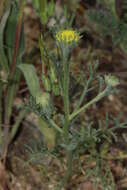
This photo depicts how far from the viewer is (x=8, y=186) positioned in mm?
1404

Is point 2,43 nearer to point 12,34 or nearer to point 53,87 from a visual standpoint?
point 12,34

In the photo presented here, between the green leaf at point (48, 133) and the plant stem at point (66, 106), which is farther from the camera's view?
the green leaf at point (48, 133)

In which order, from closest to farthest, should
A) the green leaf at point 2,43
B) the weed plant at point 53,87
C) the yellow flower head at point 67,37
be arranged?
1. the yellow flower head at point 67,37
2. the weed plant at point 53,87
3. the green leaf at point 2,43

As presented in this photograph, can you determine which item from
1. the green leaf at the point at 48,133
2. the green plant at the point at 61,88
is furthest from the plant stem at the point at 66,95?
the green leaf at the point at 48,133

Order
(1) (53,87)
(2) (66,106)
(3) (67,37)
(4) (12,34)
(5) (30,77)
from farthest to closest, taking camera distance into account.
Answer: (4) (12,34) → (5) (30,77) → (1) (53,87) → (2) (66,106) → (3) (67,37)

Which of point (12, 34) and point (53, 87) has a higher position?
point (12, 34)

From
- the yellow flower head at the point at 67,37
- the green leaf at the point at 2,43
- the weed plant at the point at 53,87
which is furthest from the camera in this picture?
the green leaf at the point at 2,43

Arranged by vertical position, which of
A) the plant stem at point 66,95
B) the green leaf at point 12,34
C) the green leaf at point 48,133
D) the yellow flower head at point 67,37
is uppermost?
the green leaf at point 12,34

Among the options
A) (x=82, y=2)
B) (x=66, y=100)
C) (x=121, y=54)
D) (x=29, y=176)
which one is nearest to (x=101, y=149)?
(x=29, y=176)

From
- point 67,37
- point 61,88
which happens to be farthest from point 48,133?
point 67,37

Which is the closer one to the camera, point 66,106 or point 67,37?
point 67,37

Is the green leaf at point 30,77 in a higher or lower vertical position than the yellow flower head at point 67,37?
lower

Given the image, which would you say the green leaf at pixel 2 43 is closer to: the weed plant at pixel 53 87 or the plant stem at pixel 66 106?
the weed plant at pixel 53 87

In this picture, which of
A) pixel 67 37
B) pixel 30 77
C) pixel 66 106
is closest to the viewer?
pixel 67 37
